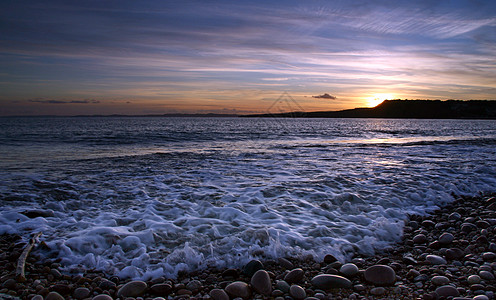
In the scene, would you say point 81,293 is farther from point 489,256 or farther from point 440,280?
point 489,256

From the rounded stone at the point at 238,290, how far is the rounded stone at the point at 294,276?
53 cm

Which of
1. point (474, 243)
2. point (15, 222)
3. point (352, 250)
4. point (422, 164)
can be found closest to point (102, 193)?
point (15, 222)

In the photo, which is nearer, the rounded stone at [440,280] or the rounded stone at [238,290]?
the rounded stone at [238,290]

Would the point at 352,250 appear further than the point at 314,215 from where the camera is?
No

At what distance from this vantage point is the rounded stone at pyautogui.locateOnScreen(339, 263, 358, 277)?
355cm

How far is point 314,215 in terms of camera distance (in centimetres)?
571

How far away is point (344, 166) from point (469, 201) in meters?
4.64

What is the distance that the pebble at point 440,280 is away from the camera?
330 cm

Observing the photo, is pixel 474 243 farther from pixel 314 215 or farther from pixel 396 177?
pixel 396 177

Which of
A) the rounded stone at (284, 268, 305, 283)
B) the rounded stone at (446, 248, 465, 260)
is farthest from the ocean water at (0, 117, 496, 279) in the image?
the rounded stone at (446, 248, 465, 260)

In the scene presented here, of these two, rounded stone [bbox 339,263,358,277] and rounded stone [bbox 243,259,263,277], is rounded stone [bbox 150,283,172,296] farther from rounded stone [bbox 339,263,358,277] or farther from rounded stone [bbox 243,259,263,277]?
rounded stone [bbox 339,263,358,277]

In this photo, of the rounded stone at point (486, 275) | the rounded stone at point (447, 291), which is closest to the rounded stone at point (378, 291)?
the rounded stone at point (447, 291)

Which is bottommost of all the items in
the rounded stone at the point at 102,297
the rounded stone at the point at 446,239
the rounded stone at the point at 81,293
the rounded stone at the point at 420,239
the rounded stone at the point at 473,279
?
the rounded stone at the point at 81,293

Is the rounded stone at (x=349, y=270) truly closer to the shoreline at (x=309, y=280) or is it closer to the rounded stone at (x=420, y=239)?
the shoreline at (x=309, y=280)
